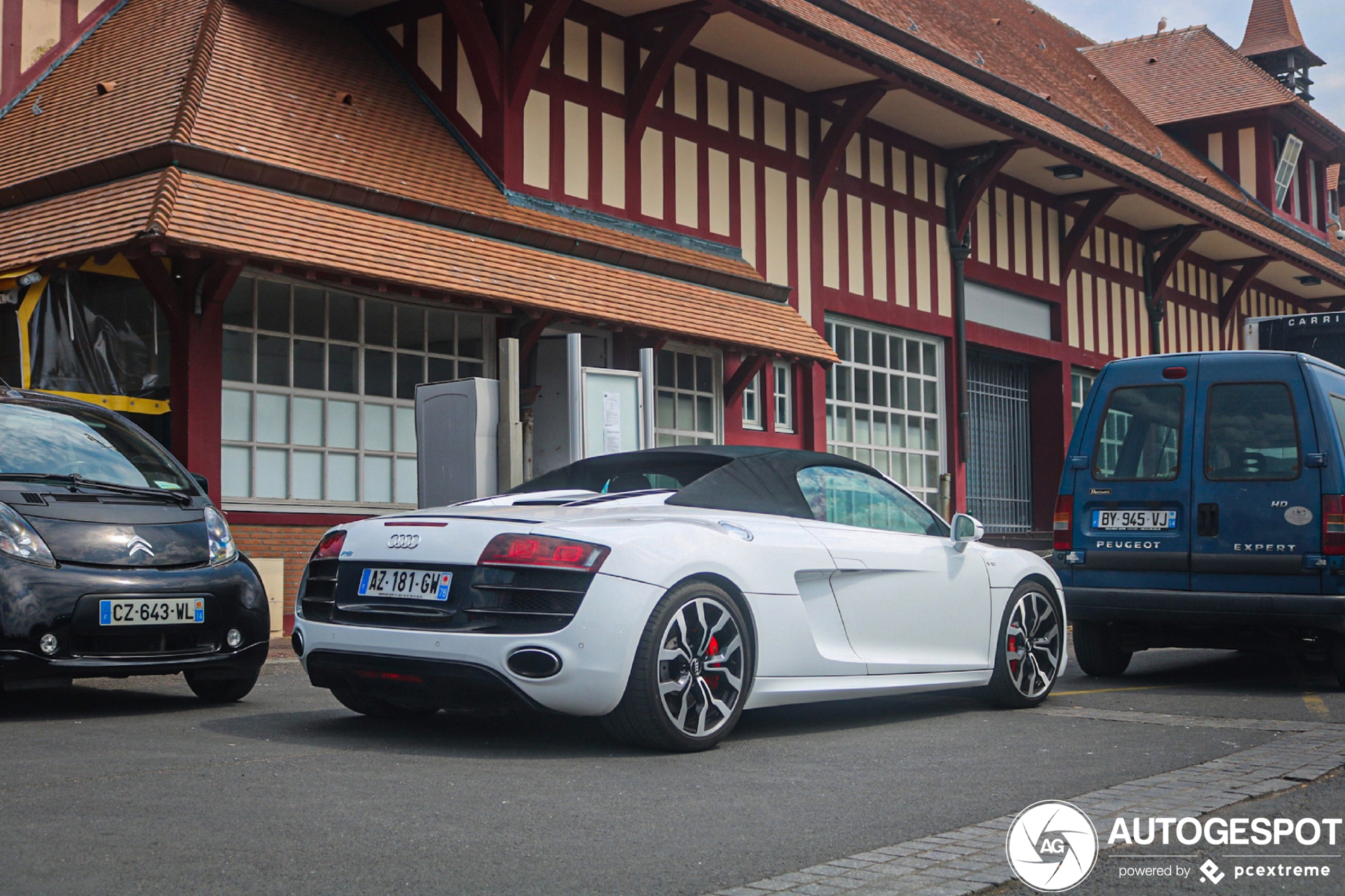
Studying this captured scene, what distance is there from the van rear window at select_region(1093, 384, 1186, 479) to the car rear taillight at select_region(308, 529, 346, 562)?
5058 millimetres

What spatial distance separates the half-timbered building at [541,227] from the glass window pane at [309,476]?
0.09 feet

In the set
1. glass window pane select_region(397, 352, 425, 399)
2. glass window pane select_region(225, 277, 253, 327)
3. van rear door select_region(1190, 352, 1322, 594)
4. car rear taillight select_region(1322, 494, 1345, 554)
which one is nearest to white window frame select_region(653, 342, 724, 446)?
glass window pane select_region(397, 352, 425, 399)

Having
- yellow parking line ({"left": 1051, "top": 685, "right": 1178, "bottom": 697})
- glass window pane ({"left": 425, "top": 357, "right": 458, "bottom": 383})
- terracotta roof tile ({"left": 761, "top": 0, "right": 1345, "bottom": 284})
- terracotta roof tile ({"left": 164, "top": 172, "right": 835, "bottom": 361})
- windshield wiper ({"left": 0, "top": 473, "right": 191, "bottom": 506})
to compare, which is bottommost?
yellow parking line ({"left": 1051, "top": 685, "right": 1178, "bottom": 697})

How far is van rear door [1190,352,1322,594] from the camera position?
8.29m

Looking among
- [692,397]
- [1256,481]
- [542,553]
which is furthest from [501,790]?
[692,397]

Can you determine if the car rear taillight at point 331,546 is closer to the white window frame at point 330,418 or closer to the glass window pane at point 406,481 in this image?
the white window frame at point 330,418

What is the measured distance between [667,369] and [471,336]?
9.44ft

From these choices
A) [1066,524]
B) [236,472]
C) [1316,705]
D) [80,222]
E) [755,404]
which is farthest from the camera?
[755,404]

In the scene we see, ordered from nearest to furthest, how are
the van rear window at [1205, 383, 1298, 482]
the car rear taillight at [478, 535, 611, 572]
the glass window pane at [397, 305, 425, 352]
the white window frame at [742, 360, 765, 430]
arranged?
the car rear taillight at [478, 535, 611, 572] < the van rear window at [1205, 383, 1298, 482] < the glass window pane at [397, 305, 425, 352] < the white window frame at [742, 360, 765, 430]

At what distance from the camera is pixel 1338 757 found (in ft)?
17.9

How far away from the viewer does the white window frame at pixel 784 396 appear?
1848 cm

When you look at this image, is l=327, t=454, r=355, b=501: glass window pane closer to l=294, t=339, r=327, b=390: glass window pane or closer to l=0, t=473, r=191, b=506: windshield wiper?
l=294, t=339, r=327, b=390: glass window pane

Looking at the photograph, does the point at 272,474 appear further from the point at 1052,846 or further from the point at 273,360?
the point at 1052,846

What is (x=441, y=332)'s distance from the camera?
46.0 ft
